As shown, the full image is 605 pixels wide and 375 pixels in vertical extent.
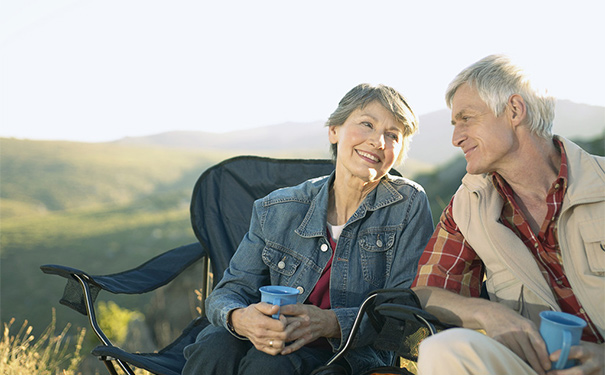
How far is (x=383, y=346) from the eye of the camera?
1.74m

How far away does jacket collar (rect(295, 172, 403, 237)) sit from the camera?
2.02m

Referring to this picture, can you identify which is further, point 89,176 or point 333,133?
point 89,176

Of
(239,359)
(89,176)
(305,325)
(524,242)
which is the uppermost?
(524,242)

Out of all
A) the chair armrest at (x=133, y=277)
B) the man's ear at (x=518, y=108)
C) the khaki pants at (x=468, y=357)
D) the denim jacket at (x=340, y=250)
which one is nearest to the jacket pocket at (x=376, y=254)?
the denim jacket at (x=340, y=250)

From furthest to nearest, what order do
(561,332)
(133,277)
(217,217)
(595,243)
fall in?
(217,217) < (133,277) < (595,243) < (561,332)

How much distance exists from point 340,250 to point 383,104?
576 mm

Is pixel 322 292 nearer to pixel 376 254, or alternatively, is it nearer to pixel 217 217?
pixel 376 254

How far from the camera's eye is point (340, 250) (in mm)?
1994

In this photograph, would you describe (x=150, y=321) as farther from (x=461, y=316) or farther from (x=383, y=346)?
(x=461, y=316)

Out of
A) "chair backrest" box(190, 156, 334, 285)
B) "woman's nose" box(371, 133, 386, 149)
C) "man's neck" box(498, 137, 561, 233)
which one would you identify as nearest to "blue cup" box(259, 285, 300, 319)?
"woman's nose" box(371, 133, 386, 149)

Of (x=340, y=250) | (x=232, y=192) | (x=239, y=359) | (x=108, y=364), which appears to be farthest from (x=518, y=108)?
(x=108, y=364)

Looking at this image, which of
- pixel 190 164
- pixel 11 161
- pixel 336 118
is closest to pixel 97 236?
pixel 190 164

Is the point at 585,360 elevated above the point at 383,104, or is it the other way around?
the point at 383,104

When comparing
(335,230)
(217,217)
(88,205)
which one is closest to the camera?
(335,230)
